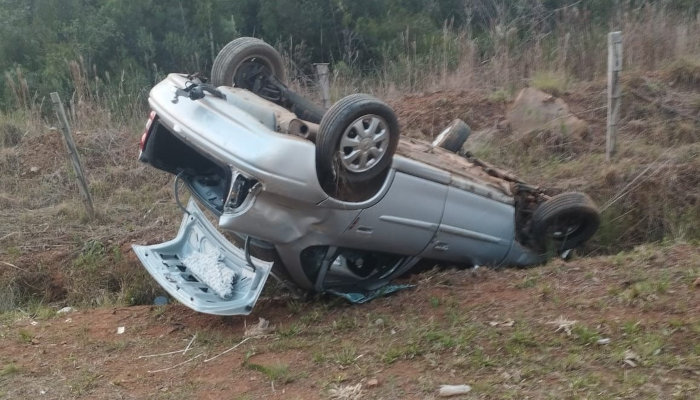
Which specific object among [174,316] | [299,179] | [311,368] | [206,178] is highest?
[299,179]

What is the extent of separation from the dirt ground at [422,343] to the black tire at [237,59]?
165 cm

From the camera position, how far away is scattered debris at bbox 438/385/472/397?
141 inches

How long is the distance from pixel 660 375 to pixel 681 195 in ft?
12.1

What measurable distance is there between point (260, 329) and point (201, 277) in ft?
2.35

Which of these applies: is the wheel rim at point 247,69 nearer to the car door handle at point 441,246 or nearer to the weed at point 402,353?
the car door handle at point 441,246

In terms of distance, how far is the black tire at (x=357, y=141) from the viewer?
171 inches

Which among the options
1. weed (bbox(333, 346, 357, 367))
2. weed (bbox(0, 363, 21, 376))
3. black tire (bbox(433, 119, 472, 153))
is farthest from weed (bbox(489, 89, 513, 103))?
weed (bbox(0, 363, 21, 376))

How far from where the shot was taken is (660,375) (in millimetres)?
3473

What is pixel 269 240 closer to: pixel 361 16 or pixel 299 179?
pixel 299 179

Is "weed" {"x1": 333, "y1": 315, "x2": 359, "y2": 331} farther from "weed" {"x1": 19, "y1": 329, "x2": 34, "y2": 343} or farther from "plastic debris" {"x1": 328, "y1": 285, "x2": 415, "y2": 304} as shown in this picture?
"weed" {"x1": 19, "y1": 329, "x2": 34, "y2": 343}

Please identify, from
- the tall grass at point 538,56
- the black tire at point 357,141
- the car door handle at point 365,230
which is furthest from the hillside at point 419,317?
the tall grass at point 538,56

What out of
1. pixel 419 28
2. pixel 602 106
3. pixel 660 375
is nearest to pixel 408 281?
pixel 660 375

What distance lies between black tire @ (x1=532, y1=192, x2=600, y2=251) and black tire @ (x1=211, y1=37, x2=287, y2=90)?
2328 mm

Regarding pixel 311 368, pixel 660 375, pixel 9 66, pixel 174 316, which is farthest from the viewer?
pixel 9 66
